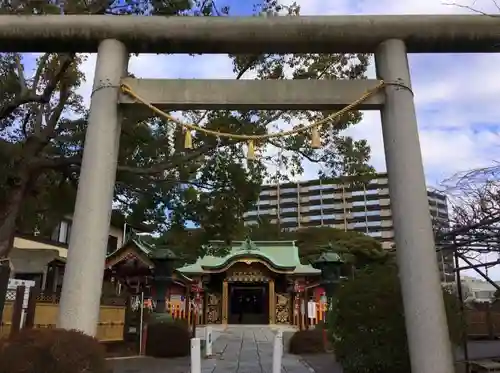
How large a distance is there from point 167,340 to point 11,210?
6.23 metres

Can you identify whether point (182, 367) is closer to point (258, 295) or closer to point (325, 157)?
point (325, 157)

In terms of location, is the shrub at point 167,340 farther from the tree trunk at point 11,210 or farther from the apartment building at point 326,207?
the apartment building at point 326,207

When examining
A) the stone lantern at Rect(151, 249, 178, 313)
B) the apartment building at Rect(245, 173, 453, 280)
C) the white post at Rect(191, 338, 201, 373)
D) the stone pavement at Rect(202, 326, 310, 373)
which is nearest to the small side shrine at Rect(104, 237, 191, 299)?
the stone lantern at Rect(151, 249, 178, 313)

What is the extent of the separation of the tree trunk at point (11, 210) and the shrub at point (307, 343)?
30.6 ft

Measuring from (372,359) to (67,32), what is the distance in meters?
6.76

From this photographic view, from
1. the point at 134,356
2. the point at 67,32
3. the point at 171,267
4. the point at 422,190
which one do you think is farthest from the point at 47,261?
the point at 422,190

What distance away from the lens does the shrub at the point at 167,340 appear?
14352 millimetres

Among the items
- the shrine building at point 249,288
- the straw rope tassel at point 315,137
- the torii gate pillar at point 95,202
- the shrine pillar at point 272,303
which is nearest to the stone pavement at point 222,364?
the torii gate pillar at point 95,202

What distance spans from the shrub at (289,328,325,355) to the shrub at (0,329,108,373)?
37.6 ft

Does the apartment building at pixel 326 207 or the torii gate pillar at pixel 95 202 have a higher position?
the apartment building at pixel 326 207

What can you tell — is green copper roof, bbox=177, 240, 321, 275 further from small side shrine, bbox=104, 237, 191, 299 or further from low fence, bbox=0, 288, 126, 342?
low fence, bbox=0, 288, 126, 342

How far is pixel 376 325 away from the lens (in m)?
7.45

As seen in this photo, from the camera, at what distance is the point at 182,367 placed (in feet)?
38.7

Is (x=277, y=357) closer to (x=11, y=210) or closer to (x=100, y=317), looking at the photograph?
(x=11, y=210)
